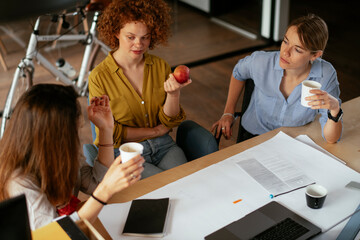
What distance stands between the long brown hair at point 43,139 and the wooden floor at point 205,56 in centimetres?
186

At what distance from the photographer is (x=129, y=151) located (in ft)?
4.45

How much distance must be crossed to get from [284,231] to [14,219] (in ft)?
2.89

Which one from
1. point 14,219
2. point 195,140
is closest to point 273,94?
point 195,140

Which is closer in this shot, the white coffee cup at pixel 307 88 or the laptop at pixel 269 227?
the laptop at pixel 269 227

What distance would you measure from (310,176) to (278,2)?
336 centimetres

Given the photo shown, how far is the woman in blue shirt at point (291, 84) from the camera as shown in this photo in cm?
185

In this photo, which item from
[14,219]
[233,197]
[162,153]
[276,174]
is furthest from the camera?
[162,153]

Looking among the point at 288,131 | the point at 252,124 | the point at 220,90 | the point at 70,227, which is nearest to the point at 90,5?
the point at 220,90

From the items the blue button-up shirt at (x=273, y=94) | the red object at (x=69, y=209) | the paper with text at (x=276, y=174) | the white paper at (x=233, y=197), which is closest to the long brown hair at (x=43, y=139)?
the red object at (x=69, y=209)

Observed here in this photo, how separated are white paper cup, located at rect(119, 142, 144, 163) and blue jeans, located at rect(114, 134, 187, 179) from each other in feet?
2.11

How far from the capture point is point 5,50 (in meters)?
3.83

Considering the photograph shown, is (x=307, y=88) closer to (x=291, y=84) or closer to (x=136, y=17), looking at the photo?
(x=291, y=84)

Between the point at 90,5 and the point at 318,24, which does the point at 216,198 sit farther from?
the point at 90,5

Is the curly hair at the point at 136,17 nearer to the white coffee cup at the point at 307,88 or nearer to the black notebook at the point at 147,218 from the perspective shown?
the white coffee cup at the point at 307,88
